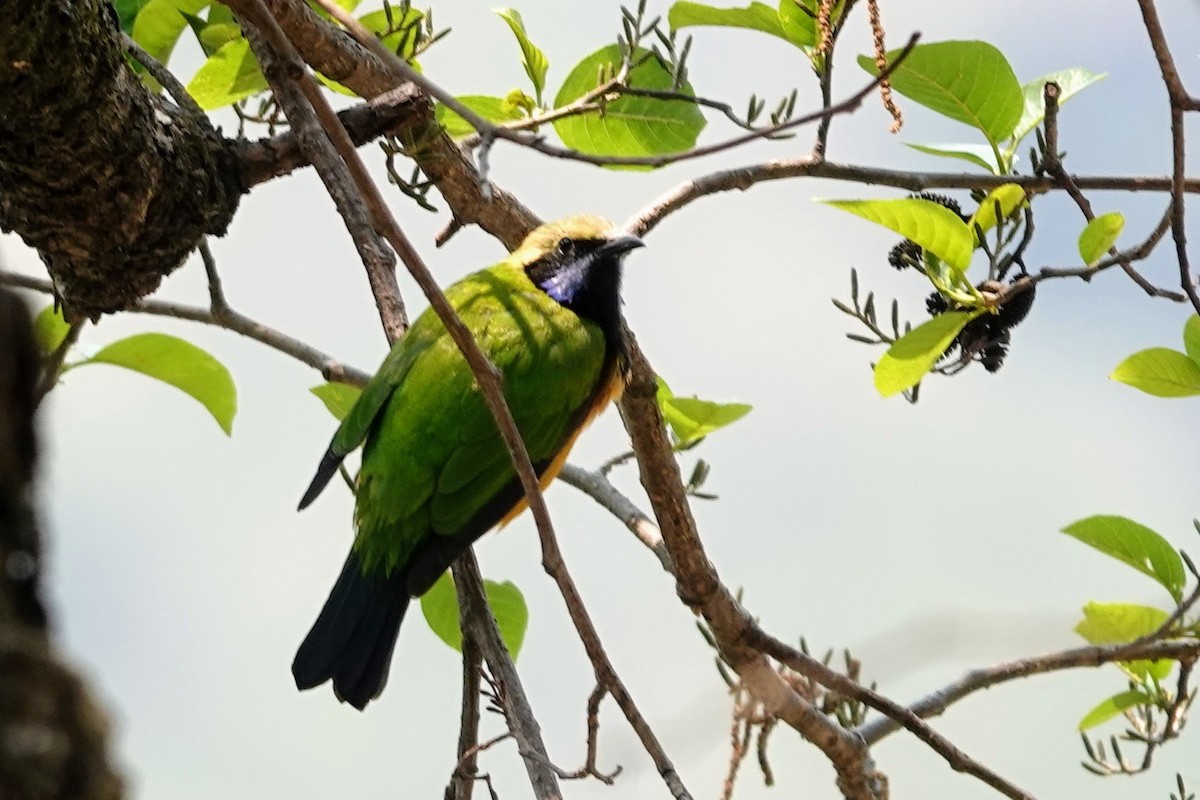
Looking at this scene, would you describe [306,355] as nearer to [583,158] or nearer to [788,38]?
[788,38]

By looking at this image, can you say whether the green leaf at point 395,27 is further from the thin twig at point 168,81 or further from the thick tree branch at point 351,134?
the thin twig at point 168,81

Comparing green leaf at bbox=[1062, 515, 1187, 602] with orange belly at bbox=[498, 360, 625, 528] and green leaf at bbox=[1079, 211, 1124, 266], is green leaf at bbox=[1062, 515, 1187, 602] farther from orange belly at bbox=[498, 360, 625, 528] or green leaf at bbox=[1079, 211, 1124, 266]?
orange belly at bbox=[498, 360, 625, 528]

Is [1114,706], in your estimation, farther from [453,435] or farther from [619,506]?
[453,435]

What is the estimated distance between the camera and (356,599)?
347 cm

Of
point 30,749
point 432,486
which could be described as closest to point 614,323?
point 432,486

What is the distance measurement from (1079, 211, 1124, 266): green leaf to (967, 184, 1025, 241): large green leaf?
0.54 feet

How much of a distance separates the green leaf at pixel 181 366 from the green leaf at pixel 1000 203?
1967 millimetres

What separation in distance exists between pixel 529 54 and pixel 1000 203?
1207mm

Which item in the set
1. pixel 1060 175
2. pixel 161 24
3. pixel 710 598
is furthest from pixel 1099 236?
pixel 161 24

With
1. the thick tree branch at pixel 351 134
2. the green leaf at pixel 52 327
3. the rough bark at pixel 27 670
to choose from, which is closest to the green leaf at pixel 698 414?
the thick tree branch at pixel 351 134

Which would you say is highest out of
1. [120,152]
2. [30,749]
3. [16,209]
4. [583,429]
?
[583,429]

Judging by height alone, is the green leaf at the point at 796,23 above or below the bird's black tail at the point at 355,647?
above

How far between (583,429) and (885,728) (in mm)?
1196

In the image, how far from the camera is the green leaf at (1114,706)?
359 centimetres
